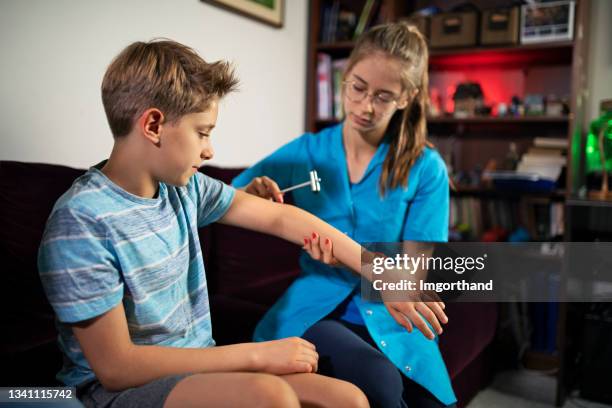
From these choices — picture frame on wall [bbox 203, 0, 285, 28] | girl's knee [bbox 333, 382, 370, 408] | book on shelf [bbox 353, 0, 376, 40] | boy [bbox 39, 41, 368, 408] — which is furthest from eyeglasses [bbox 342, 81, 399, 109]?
book on shelf [bbox 353, 0, 376, 40]

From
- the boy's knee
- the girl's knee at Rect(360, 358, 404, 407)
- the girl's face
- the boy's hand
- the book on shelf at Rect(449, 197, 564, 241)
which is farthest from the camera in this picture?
the book on shelf at Rect(449, 197, 564, 241)

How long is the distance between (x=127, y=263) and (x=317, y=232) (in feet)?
1.35

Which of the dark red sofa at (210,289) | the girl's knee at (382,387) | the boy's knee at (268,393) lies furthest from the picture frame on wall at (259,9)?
the boy's knee at (268,393)

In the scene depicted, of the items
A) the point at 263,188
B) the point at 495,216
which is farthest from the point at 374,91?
the point at 495,216

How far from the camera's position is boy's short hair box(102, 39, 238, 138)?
2.95 ft

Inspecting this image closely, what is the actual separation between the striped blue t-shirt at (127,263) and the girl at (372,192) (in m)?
0.26

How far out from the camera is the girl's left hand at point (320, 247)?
3.71ft

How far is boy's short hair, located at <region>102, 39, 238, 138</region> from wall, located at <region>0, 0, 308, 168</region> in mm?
659

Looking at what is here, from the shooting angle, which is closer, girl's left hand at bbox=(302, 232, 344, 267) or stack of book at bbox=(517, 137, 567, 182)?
girl's left hand at bbox=(302, 232, 344, 267)

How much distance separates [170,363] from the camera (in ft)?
2.80

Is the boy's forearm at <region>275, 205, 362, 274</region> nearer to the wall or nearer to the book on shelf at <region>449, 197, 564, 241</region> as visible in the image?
the wall

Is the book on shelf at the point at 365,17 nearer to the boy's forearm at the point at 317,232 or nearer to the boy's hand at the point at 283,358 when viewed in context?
the boy's forearm at the point at 317,232

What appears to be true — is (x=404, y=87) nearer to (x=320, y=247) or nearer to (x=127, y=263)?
(x=320, y=247)

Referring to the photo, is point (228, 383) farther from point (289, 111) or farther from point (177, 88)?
point (289, 111)
